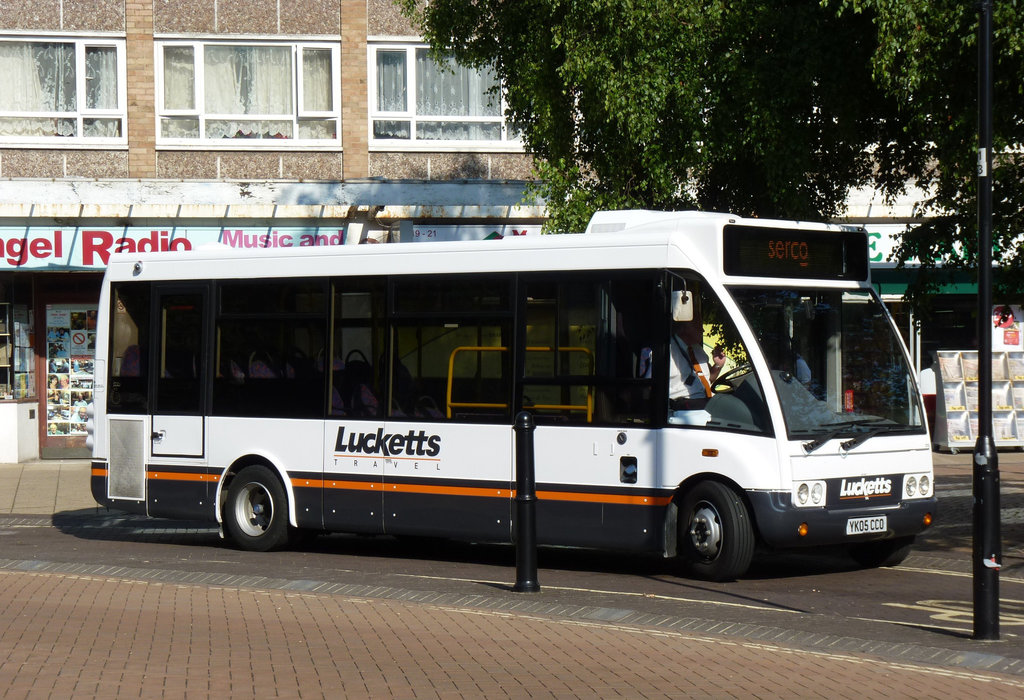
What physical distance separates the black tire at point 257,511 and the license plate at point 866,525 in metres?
4.90

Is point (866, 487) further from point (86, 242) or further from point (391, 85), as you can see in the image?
point (86, 242)

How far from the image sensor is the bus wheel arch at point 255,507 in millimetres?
12984

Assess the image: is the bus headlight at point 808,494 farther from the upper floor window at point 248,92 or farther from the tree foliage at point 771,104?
the upper floor window at point 248,92

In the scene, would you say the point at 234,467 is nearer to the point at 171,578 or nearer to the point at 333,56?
the point at 171,578

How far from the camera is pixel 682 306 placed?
10758 millimetres

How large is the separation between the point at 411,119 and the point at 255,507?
11326mm

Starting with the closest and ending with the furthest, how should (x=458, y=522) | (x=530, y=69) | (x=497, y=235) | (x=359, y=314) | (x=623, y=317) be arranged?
(x=623, y=317) < (x=458, y=522) < (x=359, y=314) < (x=530, y=69) < (x=497, y=235)

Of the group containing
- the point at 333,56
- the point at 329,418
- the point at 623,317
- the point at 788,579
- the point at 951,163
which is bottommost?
the point at 788,579

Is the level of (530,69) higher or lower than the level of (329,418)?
higher

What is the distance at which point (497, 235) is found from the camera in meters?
22.4

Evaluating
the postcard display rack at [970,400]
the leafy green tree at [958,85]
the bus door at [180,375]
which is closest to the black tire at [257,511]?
the bus door at [180,375]

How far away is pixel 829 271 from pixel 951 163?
133cm

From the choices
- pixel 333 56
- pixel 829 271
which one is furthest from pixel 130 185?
pixel 829 271

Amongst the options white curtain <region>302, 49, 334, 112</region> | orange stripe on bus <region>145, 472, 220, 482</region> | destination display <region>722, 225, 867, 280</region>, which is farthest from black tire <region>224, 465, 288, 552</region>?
white curtain <region>302, 49, 334, 112</region>
